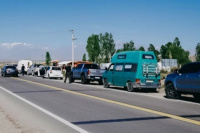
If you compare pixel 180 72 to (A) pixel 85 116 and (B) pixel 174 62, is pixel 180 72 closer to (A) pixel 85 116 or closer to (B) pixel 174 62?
(A) pixel 85 116

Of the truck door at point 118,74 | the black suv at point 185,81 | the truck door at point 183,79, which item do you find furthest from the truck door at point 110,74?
the truck door at point 183,79

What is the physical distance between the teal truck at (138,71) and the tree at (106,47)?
85.0 metres

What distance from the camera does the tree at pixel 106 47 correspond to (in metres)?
106

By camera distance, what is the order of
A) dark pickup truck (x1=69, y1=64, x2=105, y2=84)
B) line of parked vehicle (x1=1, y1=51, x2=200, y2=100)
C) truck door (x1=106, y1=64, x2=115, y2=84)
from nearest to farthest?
line of parked vehicle (x1=1, y1=51, x2=200, y2=100) < truck door (x1=106, y1=64, x2=115, y2=84) < dark pickup truck (x1=69, y1=64, x2=105, y2=84)

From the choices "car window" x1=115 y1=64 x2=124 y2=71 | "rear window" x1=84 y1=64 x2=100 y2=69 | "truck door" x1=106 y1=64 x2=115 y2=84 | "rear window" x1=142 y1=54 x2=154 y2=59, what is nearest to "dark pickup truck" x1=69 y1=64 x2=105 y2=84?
"rear window" x1=84 y1=64 x2=100 y2=69

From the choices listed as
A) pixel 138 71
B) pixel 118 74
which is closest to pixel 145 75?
pixel 138 71

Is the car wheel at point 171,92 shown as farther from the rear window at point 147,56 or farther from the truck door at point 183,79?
the rear window at point 147,56

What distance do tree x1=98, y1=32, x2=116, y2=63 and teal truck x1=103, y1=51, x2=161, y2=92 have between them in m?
85.0

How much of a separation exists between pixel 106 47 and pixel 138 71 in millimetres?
88649

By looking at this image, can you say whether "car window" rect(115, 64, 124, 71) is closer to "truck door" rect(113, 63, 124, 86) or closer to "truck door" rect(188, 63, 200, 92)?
"truck door" rect(113, 63, 124, 86)

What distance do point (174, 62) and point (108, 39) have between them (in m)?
70.6

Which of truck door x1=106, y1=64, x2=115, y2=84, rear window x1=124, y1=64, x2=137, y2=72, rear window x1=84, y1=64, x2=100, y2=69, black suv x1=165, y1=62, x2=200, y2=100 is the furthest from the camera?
rear window x1=84, y1=64, x2=100, y2=69

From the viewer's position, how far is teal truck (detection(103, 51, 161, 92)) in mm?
18734

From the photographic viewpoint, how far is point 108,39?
356 ft
